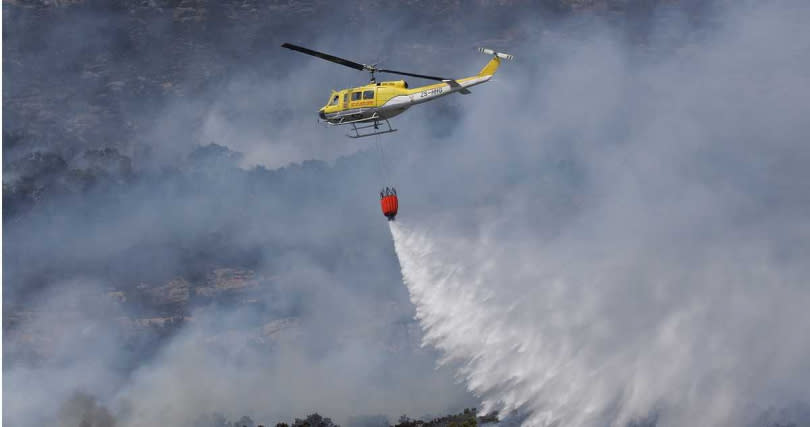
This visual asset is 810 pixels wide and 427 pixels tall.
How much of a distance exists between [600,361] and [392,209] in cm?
2230

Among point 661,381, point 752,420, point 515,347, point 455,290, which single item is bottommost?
point 752,420

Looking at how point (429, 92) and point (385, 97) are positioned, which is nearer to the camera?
point (429, 92)

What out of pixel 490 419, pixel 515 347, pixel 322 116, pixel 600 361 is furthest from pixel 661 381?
pixel 322 116

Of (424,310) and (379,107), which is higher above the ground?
(379,107)

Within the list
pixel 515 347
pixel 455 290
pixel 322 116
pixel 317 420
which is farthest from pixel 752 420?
pixel 317 420

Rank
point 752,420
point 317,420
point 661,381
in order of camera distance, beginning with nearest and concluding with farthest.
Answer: point 752,420 → point 661,381 → point 317,420

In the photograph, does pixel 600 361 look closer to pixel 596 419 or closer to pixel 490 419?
pixel 596 419

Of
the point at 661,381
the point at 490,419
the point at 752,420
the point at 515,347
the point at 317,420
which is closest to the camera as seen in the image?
the point at 752,420

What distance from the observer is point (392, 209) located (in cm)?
7888

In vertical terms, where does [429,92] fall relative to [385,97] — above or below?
below

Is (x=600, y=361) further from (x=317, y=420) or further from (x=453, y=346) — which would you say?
(x=317, y=420)

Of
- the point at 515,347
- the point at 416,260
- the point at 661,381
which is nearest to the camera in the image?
the point at 661,381

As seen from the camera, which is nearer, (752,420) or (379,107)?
(752,420)

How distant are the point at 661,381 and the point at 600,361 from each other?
5.83 metres
